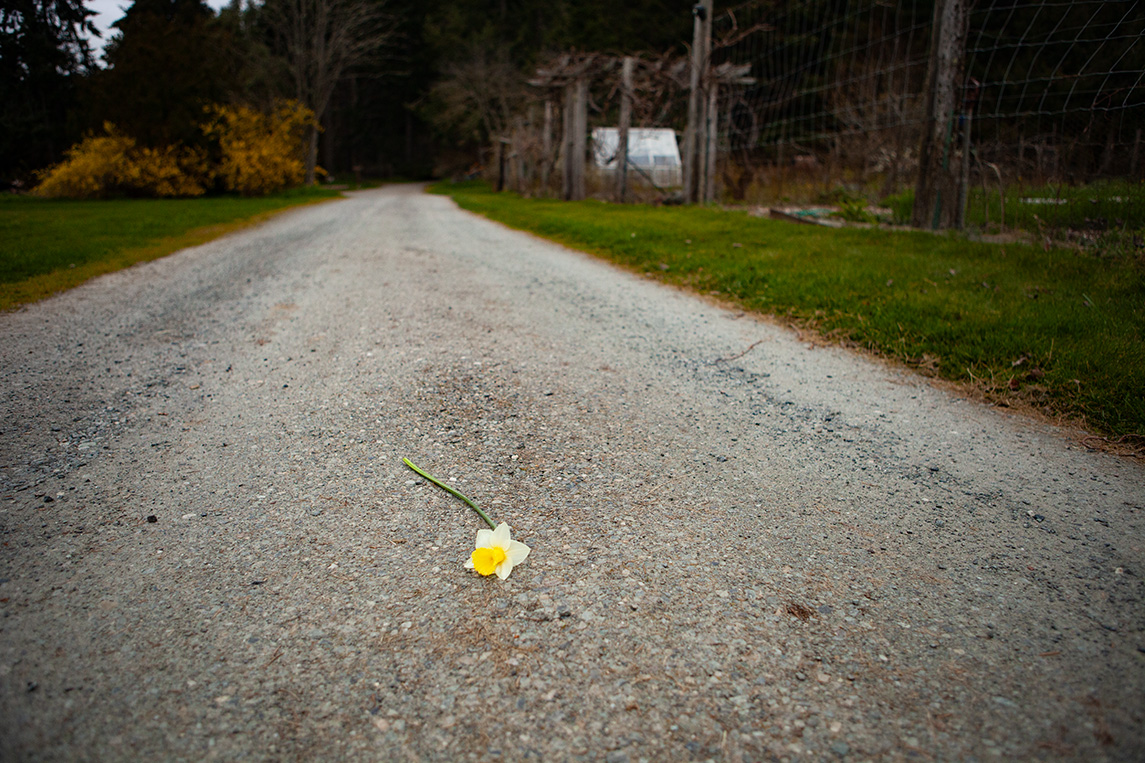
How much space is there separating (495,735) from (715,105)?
41.5 feet

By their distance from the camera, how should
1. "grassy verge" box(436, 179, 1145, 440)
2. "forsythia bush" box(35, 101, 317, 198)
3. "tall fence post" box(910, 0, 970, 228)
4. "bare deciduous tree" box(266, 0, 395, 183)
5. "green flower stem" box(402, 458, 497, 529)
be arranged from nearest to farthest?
"green flower stem" box(402, 458, 497, 529), "grassy verge" box(436, 179, 1145, 440), "tall fence post" box(910, 0, 970, 228), "forsythia bush" box(35, 101, 317, 198), "bare deciduous tree" box(266, 0, 395, 183)

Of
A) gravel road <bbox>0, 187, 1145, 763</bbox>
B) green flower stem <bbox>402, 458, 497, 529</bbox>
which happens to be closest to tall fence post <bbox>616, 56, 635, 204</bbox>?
gravel road <bbox>0, 187, 1145, 763</bbox>

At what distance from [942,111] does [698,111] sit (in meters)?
6.46

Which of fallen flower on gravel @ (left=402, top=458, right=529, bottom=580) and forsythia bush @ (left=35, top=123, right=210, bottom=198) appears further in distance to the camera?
forsythia bush @ (left=35, top=123, right=210, bottom=198)

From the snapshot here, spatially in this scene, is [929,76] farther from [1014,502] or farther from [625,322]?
[1014,502]

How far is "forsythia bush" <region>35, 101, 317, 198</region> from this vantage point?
16.2 meters

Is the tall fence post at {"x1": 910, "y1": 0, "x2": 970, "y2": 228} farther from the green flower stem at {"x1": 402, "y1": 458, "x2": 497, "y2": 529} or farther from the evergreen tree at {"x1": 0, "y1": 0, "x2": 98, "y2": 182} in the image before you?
the evergreen tree at {"x1": 0, "y1": 0, "x2": 98, "y2": 182}

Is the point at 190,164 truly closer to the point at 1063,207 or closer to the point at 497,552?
the point at 1063,207

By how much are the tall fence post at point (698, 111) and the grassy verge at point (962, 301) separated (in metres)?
5.37

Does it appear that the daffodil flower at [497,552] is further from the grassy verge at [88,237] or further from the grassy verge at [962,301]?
the grassy verge at [88,237]

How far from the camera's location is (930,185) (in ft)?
21.1

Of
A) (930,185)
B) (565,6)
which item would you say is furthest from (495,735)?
(565,6)

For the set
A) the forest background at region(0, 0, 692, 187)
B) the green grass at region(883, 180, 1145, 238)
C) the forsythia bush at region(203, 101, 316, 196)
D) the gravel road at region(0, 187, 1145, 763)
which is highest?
the forest background at region(0, 0, 692, 187)

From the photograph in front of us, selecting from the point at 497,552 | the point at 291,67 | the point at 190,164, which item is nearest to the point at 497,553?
the point at 497,552
